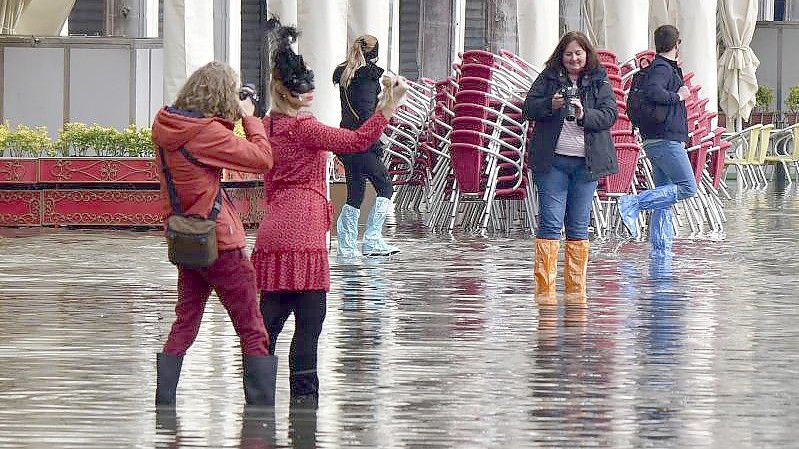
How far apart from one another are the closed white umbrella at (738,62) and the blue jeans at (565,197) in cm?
1901

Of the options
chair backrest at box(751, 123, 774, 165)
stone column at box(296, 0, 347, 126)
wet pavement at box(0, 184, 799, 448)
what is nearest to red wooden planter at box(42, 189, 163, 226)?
stone column at box(296, 0, 347, 126)

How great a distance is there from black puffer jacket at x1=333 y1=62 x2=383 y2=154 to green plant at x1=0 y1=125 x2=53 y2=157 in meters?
3.81

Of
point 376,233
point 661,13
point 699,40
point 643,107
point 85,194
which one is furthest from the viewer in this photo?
point 661,13

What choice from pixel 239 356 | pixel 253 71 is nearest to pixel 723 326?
pixel 239 356

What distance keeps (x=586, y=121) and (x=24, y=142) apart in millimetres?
7385

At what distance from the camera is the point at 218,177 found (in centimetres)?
766

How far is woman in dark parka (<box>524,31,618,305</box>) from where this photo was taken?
1181cm

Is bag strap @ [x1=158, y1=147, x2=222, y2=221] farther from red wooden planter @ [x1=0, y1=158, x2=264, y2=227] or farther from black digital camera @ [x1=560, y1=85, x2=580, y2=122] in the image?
red wooden planter @ [x1=0, y1=158, x2=264, y2=227]

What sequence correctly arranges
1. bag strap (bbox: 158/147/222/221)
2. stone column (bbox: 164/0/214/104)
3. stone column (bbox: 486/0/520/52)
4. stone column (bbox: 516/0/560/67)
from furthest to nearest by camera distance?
stone column (bbox: 486/0/520/52) → stone column (bbox: 516/0/560/67) → stone column (bbox: 164/0/214/104) → bag strap (bbox: 158/147/222/221)

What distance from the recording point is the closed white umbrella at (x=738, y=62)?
1216 inches

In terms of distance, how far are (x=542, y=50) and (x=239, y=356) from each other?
36.9 feet

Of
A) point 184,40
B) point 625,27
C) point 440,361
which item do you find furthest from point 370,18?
point 440,361

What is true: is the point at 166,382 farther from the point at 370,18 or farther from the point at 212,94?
the point at 370,18

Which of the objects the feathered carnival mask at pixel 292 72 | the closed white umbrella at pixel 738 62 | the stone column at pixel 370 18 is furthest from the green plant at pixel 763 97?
the feathered carnival mask at pixel 292 72
